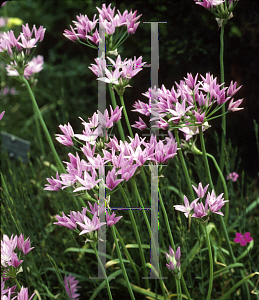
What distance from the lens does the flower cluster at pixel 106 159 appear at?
1103mm

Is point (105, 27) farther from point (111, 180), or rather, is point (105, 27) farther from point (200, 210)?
point (200, 210)

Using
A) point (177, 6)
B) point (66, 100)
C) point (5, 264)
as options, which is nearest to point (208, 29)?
point (177, 6)

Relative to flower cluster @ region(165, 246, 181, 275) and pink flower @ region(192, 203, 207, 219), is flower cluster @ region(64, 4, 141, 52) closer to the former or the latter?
pink flower @ region(192, 203, 207, 219)

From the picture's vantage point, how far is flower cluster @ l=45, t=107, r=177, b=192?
1103mm

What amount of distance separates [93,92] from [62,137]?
2.32m

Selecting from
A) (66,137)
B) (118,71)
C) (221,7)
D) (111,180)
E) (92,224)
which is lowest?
(92,224)

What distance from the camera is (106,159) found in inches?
45.7

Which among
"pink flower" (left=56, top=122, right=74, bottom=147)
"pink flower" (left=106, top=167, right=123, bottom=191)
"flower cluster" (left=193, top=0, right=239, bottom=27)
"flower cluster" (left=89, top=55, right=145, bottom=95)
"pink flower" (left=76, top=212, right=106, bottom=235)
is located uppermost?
"flower cluster" (left=193, top=0, right=239, bottom=27)

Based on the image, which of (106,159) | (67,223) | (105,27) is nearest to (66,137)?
(106,159)

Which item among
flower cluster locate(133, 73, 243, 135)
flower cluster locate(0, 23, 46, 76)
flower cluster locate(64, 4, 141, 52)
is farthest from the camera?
flower cluster locate(0, 23, 46, 76)

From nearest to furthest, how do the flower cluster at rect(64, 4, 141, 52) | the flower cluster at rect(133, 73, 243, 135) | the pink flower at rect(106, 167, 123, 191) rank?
the pink flower at rect(106, 167, 123, 191), the flower cluster at rect(133, 73, 243, 135), the flower cluster at rect(64, 4, 141, 52)

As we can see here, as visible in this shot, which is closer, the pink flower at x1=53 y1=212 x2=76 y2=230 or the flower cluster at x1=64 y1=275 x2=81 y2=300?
the pink flower at x1=53 y1=212 x2=76 y2=230

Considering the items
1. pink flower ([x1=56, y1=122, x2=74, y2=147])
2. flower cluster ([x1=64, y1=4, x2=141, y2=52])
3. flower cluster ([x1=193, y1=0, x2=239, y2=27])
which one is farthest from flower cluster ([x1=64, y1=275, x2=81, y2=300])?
flower cluster ([x1=193, y1=0, x2=239, y2=27])

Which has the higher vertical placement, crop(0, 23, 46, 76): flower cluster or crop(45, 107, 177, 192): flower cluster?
crop(0, 23, 46, 76): flower cluster
